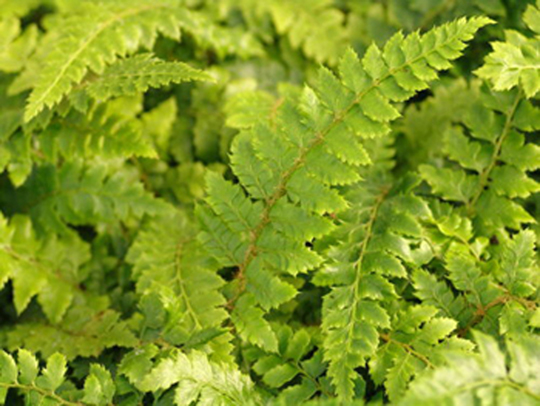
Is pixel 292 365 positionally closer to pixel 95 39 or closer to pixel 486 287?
pixel 486 287

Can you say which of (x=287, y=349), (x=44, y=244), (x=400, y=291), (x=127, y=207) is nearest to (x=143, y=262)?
(x=127, y=207)

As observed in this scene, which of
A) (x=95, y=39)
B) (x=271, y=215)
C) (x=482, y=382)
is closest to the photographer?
(x=482, y=382)

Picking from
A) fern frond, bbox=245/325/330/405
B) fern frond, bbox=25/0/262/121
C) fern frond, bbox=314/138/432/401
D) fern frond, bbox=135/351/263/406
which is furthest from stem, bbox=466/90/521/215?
fern frond, bbox=25/0/262/121

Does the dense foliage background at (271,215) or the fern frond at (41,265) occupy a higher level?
the dense foliage background at (271,215)

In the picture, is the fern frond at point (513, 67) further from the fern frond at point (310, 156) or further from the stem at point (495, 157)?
the stem at point (495, 157)

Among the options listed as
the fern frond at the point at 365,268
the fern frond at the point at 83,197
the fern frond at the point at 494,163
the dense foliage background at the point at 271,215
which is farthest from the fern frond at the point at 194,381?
the fern frond at the point at 494,163

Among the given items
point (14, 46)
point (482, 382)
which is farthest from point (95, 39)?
point (482, 382)

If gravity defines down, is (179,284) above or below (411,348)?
below

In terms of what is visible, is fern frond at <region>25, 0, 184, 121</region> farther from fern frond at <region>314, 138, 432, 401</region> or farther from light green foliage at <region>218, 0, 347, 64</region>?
fern frond at <region>314, 138, 432, 401</region>
